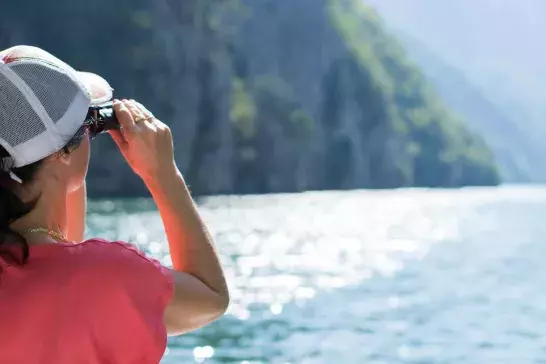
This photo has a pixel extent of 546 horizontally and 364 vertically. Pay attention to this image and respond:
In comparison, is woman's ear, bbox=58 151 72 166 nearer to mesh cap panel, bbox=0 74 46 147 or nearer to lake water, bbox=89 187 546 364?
mesh cap panel, bbox=0 74 46 147

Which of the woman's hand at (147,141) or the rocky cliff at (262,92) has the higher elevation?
the woman's hand at (147,141)

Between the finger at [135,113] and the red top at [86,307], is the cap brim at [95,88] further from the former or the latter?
the red top at [86,307]

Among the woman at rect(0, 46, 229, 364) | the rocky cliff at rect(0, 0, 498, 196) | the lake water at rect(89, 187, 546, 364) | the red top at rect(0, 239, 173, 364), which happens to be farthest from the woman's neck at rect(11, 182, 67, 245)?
the rocky cliff at rect(0, 0, 498, 196)

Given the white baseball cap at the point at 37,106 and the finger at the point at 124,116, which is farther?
the finger at the point at 124,116

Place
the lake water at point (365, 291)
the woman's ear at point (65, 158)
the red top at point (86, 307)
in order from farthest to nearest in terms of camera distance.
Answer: the lake water at point (365, 291) → the woman's ear at point (65, 158) → the red top at point (86, 307)

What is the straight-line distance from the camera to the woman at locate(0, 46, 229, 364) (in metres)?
1.65

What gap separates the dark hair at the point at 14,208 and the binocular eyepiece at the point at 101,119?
0.03 metres

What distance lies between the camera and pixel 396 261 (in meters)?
34.8

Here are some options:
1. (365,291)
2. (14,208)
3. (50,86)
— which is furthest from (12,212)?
(365,291)

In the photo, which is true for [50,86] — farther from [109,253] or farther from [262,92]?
[262,92]

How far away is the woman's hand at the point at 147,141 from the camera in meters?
1.82

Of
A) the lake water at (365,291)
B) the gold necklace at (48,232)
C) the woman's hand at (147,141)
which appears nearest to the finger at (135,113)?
the woman's hand at (147,141)

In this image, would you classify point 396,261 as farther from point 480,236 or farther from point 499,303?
point 480,236

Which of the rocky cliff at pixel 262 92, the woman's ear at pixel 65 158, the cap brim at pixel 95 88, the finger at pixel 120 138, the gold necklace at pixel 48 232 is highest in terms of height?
the cap brim at pixel 95 88
